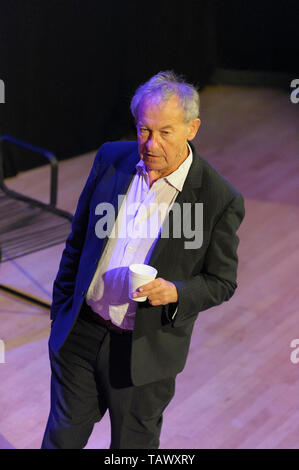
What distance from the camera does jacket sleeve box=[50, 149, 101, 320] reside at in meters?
2.23

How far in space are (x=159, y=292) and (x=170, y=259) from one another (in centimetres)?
14

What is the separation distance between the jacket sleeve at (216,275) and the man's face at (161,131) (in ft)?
0.74

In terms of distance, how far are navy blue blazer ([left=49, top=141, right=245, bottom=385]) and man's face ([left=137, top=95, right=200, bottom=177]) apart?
12 cm

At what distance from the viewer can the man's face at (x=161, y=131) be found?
78.4 inches

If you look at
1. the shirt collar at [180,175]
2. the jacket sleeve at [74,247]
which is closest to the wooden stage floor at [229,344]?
the jacket sleeve at [74,247]

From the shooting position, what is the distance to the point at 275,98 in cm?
742

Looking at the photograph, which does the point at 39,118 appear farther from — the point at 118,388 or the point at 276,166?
the point at 118,388

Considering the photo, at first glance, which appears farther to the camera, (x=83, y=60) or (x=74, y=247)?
(x=83, y=60)

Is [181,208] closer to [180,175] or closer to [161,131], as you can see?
[180,175]

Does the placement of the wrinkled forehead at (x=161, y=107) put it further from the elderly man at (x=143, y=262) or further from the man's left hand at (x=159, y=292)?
the man's left hand at (x=159, y=292)

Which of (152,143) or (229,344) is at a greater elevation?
(152,143)

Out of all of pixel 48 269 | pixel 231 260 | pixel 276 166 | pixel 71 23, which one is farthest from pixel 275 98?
pixel 231 260

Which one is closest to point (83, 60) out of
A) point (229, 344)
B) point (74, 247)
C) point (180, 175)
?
point (229, 344)

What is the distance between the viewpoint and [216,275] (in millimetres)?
2139
